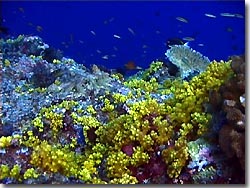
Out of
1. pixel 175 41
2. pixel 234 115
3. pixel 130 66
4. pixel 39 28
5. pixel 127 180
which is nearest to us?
pixel 234 115

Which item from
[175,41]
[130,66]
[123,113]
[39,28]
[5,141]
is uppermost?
[39,28]

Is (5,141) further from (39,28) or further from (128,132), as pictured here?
(39,28)

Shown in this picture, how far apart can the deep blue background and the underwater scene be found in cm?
2

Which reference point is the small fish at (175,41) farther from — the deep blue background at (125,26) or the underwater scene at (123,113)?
the underwater scene at (123,113)

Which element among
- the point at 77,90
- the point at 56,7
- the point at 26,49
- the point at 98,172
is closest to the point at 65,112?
the point at 77,90

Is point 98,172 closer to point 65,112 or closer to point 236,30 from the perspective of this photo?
point 65,112

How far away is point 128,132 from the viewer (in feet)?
9.05

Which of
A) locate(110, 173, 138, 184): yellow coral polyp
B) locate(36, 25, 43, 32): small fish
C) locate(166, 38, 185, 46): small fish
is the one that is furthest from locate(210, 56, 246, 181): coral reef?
locate(36, 25, 43, 32): small fish

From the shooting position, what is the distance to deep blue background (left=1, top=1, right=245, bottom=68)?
10.1ft

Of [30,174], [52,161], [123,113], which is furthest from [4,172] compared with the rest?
[123,113]

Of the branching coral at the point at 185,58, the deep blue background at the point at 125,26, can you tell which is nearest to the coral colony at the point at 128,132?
the deep blue background at the point at 125,26

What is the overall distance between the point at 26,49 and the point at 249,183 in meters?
2.90

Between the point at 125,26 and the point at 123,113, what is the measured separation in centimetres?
122

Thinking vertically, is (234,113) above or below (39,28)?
below
